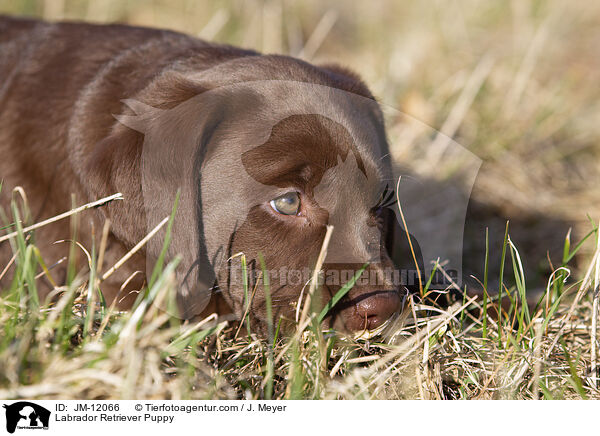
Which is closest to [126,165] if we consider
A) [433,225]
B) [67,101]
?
[67,101]

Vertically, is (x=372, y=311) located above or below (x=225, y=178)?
below

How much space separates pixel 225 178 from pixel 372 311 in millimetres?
784

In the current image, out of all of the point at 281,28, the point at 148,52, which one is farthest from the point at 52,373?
the point at 281,28

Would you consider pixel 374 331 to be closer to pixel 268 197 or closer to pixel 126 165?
pixel 268 197

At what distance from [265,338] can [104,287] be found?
0.72m

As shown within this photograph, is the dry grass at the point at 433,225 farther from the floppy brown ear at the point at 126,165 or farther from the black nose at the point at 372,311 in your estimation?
the floppy brown ear at the point at 126,165

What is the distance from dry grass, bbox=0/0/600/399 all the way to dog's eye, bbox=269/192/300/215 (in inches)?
20.7

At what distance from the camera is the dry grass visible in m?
1.99

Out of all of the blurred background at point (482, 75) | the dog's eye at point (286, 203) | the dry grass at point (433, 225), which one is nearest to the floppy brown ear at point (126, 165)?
the dry grass at point (433, 225)

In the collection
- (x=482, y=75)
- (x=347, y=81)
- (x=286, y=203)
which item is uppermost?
(x=347, y=81)

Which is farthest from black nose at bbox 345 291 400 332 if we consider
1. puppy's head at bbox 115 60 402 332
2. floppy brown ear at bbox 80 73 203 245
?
floppy brown ear at bbox 80 73 203 245

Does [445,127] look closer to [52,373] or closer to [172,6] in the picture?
[172,6]

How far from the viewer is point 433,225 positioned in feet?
14.2
